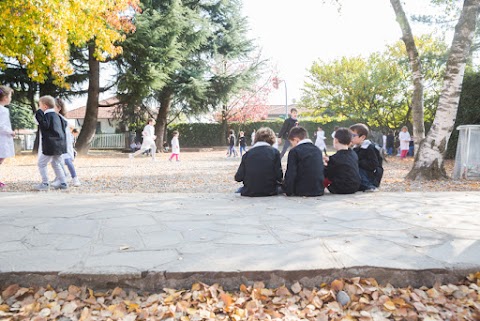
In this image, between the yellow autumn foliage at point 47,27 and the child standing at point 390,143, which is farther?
the child standing at point 390,143

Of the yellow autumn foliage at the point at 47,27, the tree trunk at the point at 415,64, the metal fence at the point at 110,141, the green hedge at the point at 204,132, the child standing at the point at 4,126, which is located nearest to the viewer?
the child standing at the point at 4,126

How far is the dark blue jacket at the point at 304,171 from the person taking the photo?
5.77 meters

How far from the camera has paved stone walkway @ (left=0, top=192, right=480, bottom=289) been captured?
2.64 metres

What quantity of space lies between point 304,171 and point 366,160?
5.46ft

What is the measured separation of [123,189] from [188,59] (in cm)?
2012

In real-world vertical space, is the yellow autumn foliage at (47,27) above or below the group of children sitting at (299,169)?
above

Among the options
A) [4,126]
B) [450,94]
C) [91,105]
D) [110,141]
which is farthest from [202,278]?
[110,141]

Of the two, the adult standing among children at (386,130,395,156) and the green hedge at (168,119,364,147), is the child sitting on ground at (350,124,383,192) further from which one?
the green hedge at (168,119,364,147)

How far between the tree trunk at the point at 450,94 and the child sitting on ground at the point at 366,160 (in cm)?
267

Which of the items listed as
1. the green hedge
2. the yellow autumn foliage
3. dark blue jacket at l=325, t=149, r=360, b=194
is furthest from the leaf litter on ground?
the green hedge

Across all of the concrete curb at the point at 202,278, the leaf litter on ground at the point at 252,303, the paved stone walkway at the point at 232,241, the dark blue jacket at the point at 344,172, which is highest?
the dark blue jacket at the point at 344,172

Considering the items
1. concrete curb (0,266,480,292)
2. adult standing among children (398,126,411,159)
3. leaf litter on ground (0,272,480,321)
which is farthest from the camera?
adult standing among children (398,126,411,159)

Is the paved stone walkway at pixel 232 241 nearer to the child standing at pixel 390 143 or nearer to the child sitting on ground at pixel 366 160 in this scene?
the child sitting on ground at pixel 366 160

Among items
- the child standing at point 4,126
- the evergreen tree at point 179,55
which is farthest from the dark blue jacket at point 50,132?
the evergreen tree at point 179,55
